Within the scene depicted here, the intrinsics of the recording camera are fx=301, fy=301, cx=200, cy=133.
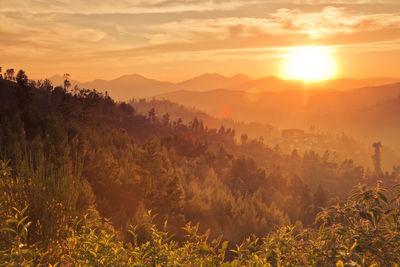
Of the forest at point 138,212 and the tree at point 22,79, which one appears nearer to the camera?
the forest at point 138,212

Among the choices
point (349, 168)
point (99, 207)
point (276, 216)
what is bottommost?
point (349, 168)

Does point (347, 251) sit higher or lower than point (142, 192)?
higher

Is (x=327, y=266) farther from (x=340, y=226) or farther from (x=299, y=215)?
(x=299, y=215)

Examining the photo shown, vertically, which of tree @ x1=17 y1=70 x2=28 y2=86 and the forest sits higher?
tree @ x1=17 y1=70 x2=28 y2=86

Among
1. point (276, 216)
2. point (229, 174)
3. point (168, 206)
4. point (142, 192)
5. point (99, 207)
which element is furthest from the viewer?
point (229, 174)

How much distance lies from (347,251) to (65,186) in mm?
4622

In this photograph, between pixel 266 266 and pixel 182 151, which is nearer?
pixel 266 266

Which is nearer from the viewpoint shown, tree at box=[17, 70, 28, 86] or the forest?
the forest

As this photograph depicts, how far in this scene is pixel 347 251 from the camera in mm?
3645

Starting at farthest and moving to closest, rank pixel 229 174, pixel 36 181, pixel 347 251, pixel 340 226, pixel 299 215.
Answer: pixel 229 174, pixel 299 215, pixel 36 181, pixel 340 226, pixel 347 251

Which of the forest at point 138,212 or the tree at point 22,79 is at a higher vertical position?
the tree at point 22,79

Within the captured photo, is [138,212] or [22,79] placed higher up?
[22,79]

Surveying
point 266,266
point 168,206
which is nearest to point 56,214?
point 266,266

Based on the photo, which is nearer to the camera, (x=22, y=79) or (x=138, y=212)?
(x=138, y=212)
